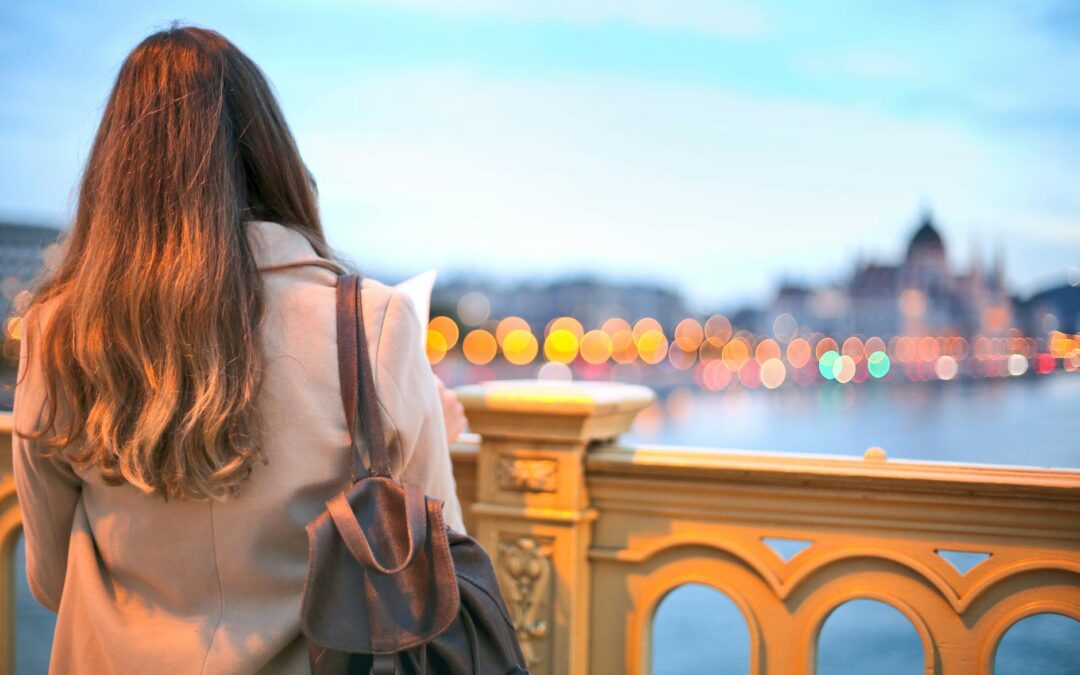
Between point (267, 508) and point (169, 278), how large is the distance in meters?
0.31

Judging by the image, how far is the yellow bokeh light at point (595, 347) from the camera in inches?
2325

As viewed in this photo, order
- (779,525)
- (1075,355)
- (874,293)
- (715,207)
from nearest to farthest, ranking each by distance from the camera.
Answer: (779,525) → (1075,355) → (874,293) → (715,207)

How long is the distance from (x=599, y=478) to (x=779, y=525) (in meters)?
0.34

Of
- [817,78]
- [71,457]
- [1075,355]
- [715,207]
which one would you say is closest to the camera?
[71,457]

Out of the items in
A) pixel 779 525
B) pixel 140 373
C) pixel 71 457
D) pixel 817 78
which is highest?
pixel 817 78

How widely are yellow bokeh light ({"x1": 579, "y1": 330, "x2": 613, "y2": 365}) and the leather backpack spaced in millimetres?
57562

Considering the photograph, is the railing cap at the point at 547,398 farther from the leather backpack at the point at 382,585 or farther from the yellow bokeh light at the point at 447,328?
the yellow bokeh light at the point at 447,328

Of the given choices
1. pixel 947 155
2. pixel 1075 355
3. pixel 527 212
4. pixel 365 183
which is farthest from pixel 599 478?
pixel 365 183

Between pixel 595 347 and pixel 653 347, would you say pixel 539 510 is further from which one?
pixel 595 347

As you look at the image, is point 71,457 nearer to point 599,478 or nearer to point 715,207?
point 599,478

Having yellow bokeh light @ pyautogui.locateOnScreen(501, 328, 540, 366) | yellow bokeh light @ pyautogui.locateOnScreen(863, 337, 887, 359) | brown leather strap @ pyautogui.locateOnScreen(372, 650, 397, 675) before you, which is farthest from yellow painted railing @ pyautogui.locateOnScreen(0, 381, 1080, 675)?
yellow bokeh light @ pyautogui.locateOnScreen(501, 328, 540, 366)

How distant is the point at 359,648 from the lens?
1101mm

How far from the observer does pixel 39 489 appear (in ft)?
4.30

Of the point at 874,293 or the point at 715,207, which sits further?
the point at 715,207
